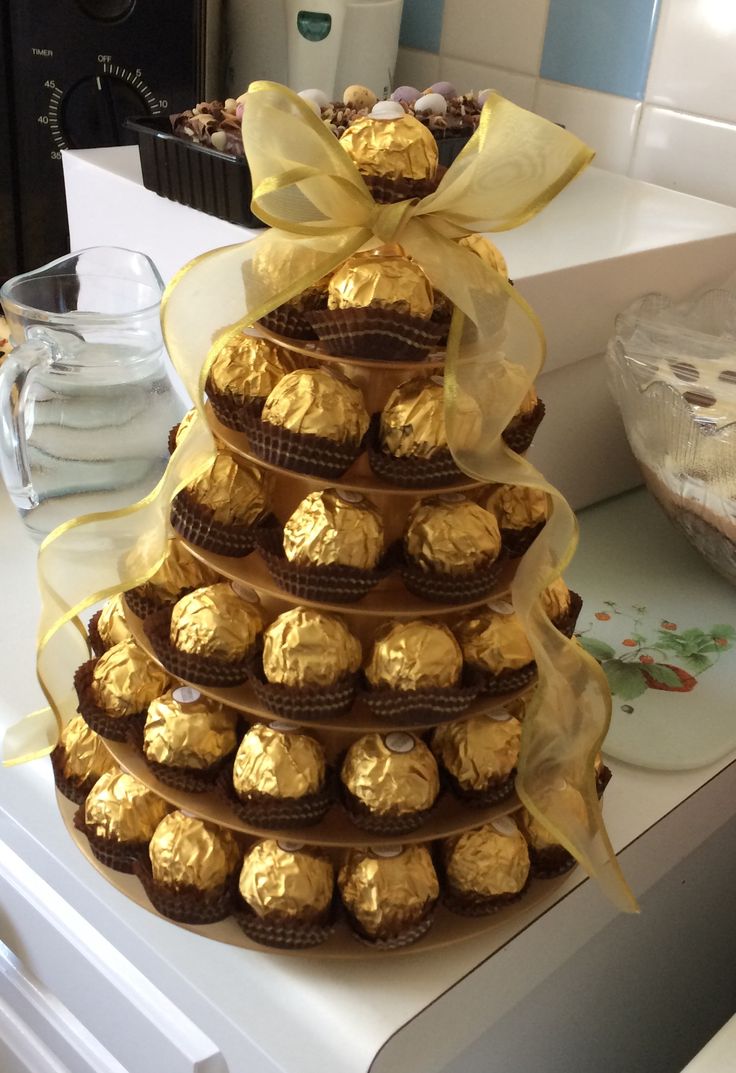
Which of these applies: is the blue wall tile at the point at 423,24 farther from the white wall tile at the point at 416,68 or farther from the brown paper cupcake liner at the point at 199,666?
the brown paper cupcake liner at the point at 199,666

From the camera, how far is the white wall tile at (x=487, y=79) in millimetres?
1008

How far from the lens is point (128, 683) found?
0.47 m

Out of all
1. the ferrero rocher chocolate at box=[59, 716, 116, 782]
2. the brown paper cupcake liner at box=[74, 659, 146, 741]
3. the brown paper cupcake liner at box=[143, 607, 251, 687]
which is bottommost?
the ferrero rocher chocolate at box=[59, 716, 116, 782]

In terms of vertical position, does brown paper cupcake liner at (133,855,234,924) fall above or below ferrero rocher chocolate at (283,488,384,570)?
below

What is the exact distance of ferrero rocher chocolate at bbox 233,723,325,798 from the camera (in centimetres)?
43

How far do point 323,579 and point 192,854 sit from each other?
0.13m

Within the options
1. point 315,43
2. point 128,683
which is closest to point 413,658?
point 128,683

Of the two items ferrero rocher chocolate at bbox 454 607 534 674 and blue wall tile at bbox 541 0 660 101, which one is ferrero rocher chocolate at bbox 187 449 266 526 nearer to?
ferrero rocher chocolate at bbox 454 607 534 674

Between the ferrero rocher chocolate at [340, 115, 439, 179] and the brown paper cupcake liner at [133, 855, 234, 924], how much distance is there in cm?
29

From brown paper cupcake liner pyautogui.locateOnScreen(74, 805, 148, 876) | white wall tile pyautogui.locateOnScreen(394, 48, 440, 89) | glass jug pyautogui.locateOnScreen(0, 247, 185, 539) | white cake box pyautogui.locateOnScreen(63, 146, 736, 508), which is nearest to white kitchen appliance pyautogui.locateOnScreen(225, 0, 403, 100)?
white wall tile pyautogui.locateOnScreen(394, 48, 440, 89)

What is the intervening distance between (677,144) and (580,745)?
66cm

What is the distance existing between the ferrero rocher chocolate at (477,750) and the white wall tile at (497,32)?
29.1 inches

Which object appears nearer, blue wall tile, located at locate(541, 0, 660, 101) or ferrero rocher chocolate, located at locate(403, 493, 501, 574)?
ferrero rocher chocolate, located at locate(403, 493, 501, 574)

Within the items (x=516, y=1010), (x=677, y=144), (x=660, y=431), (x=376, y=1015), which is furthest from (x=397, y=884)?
(x=677, y=144)
